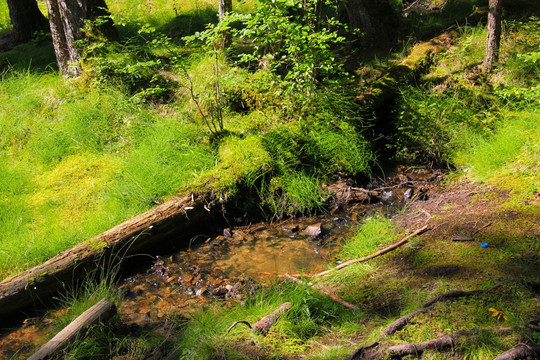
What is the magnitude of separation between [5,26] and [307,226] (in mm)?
10262

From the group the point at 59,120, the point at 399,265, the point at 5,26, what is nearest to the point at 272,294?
the point at 399,265

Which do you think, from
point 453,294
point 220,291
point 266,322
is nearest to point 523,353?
point 453,294

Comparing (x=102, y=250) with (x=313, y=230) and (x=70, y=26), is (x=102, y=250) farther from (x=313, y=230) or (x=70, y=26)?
(x=70, y=26)

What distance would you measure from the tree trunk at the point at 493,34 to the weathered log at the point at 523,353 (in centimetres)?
498

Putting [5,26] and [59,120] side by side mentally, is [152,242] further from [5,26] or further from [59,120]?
[5,26]

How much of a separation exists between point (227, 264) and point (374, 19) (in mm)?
5481

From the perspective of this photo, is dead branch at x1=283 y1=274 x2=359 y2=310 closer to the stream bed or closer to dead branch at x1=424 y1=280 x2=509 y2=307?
the stream bed

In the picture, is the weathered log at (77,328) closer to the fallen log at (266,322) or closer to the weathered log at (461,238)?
the fallen log at (266,322)

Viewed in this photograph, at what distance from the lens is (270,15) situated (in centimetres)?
522

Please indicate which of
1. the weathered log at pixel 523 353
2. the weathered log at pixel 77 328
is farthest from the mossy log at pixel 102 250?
the weathered log at pixel 523 353

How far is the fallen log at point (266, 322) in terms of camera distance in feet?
10.0

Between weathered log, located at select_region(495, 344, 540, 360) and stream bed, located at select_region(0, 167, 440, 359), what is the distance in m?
2.06

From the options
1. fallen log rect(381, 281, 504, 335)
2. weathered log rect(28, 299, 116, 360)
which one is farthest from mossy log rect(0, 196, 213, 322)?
fallen log rect(381, 281, 504, 335)

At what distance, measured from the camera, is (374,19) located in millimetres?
7785
